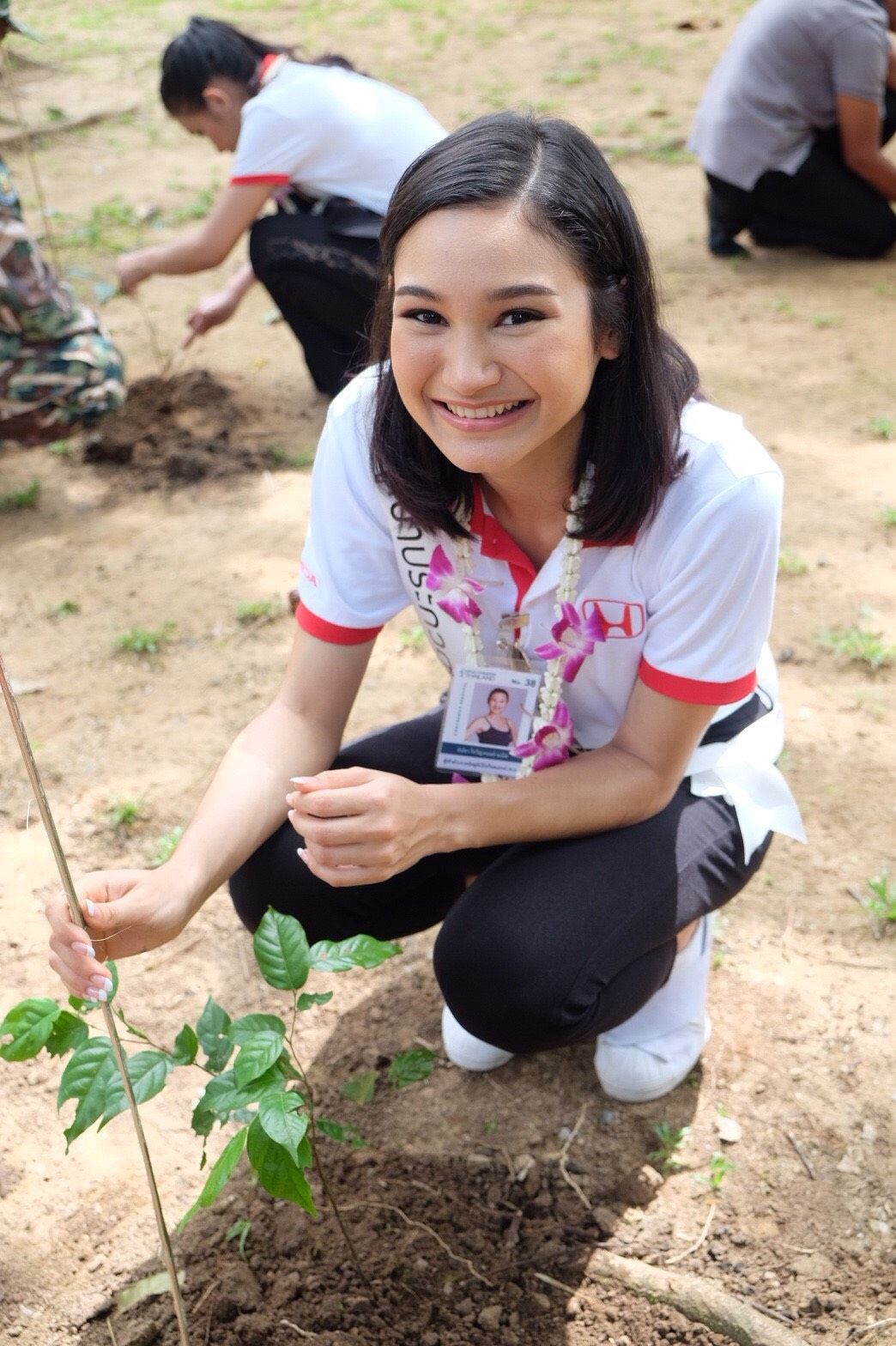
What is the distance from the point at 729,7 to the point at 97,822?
7817mm

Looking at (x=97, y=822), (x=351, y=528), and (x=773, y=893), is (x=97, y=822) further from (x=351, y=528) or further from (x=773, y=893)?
→ (x=773, y=893)

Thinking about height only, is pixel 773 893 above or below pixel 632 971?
below

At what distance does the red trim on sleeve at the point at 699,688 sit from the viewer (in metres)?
1.57

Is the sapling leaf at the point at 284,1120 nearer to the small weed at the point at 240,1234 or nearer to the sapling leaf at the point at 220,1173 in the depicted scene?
the sapling leaf at the point at 220,1173

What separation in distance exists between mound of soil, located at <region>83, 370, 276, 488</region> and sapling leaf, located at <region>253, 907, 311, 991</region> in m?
2.56

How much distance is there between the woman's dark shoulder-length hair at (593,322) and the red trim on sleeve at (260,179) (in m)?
2.20

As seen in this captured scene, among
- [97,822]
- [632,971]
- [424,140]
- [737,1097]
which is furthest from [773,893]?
[424,140]

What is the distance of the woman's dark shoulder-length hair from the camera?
1.37m

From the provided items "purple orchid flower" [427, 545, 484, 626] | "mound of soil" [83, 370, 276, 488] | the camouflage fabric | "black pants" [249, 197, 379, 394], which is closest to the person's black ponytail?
"black pants" [249, 197, 379, 394]

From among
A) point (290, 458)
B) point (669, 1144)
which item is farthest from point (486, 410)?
point (290, 458)

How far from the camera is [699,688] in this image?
157 cm

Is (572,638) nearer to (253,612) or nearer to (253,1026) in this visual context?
(253,1026)

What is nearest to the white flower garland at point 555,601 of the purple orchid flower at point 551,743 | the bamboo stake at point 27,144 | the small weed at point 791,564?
the purple orchid flower at point 551,743

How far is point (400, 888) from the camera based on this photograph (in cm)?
183
